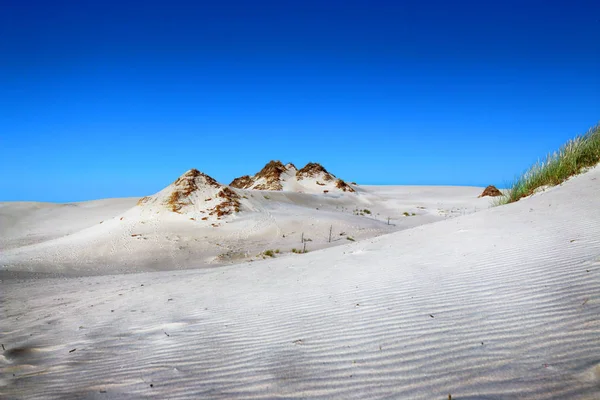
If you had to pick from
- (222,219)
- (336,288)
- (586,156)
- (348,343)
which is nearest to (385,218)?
(222,219)

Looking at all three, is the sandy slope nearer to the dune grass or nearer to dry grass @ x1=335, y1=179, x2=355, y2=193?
the dune grass

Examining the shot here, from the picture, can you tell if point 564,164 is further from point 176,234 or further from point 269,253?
point 176,234

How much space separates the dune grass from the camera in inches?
391

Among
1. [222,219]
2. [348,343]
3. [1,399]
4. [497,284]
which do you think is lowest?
[1,399]

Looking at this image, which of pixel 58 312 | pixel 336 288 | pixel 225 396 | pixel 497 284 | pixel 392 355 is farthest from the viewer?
pixel 58 312

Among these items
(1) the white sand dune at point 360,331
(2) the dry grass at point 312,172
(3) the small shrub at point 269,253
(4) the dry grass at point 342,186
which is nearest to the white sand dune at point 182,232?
(3) the small shrub at point 269,253

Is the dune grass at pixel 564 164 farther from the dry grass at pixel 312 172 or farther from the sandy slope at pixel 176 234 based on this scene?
the dry grass at pixel 312 172

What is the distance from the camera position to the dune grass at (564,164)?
9.92 metres

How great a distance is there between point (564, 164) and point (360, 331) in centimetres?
949

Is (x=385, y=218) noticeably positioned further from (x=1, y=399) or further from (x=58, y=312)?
(x=1, y=399)

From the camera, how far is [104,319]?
5070mm

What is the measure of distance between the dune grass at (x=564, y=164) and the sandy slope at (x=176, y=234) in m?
5.87

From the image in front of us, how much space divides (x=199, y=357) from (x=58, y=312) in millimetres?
3646

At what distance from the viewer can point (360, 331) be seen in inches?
132
